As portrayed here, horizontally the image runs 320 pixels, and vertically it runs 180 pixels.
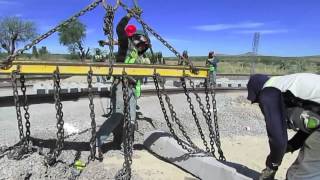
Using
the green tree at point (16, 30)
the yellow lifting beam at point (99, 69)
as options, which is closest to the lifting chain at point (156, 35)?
the yellow lifting beam at point (99, 69)

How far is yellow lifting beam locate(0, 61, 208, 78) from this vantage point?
6.05m

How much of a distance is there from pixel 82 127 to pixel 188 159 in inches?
131

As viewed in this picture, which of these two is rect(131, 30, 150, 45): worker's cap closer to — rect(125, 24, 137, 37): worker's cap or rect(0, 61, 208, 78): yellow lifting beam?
rect(125, 24, 137, 37): worker's cap

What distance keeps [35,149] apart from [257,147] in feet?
14.9

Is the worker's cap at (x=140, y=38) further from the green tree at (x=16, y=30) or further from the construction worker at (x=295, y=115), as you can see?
the green tree at (x=16, y=30)

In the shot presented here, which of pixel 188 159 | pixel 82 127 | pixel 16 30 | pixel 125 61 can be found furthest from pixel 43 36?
pixel 16 30

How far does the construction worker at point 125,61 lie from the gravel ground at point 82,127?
1.51 ft

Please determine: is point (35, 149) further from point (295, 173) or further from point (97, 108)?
point (97, 108)

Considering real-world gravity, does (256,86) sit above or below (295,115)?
above

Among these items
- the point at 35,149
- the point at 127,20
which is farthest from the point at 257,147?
the point at 35,149

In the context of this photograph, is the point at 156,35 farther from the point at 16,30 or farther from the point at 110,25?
the point at 16,30

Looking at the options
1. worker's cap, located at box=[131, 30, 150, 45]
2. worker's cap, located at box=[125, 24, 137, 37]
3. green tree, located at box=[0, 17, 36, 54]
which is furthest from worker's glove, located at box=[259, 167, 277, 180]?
green tree, located at box=[0, 17, 36, 54]

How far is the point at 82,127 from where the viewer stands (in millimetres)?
9781

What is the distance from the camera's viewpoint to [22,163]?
631cm
